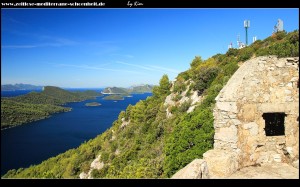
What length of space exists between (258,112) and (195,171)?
247cm

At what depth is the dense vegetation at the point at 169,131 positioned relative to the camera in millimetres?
11438

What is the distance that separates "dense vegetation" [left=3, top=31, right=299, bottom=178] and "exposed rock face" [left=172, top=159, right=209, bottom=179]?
3787 millimetres

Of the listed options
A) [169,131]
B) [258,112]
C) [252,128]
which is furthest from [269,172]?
[169,131]

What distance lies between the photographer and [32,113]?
324 ft

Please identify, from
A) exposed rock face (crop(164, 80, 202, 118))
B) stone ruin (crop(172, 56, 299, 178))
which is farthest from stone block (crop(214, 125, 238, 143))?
exposed rock face (crop(164, 80, 202, 118))

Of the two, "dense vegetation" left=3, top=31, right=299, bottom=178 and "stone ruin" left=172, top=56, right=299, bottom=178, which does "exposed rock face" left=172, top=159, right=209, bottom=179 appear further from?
"dense vegetation" left=3, top=31, right=299, bottom=178

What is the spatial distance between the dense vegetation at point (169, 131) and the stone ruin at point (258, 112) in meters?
1.21

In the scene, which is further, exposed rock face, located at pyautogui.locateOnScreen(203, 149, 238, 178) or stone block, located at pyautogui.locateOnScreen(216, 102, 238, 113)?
stone block, located at pyautogui.locateOnScreen(216, 102, 238, 113)

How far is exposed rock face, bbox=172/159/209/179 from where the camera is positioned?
5.50m

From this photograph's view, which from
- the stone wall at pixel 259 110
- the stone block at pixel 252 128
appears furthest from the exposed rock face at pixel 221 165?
the stone block at pixel 252 128
